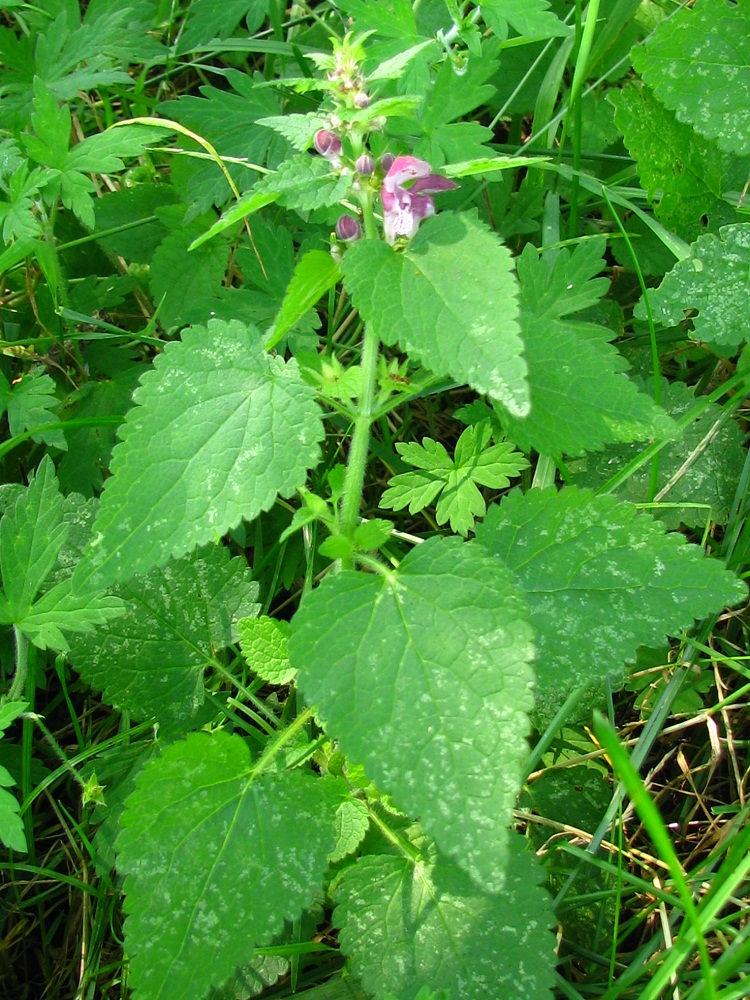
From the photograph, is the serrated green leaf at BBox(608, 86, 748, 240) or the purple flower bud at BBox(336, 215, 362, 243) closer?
the purple flower bud at BBox(336, 215, 362, 243)

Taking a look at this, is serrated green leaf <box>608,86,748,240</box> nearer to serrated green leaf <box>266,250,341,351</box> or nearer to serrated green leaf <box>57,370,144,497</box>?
serrated green leaf <box>266,250,341,351</box>

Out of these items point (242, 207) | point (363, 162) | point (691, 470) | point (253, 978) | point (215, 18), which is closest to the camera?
point (242, 207)

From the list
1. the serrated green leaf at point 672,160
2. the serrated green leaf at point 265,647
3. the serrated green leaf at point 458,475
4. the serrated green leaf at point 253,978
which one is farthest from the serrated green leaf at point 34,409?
the serrated green leaf at point 672,160

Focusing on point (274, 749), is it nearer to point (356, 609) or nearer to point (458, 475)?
point (356, 609)

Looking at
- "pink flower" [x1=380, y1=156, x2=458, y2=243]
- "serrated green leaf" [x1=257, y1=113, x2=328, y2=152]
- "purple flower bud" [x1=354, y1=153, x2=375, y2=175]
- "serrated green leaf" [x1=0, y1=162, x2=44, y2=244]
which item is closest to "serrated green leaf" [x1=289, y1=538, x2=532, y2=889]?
"pink flower" [x1=380, y1=156, x2=458, y2=243]

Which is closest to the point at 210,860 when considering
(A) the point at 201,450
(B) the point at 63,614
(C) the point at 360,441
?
(B) the point at 63,614

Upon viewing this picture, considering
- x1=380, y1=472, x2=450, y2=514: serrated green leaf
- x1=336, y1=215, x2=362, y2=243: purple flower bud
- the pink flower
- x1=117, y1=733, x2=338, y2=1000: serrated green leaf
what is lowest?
x1=117, y1=733, x2=338, y2=1000: serrated green leaf

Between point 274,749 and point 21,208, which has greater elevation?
point 21,208
